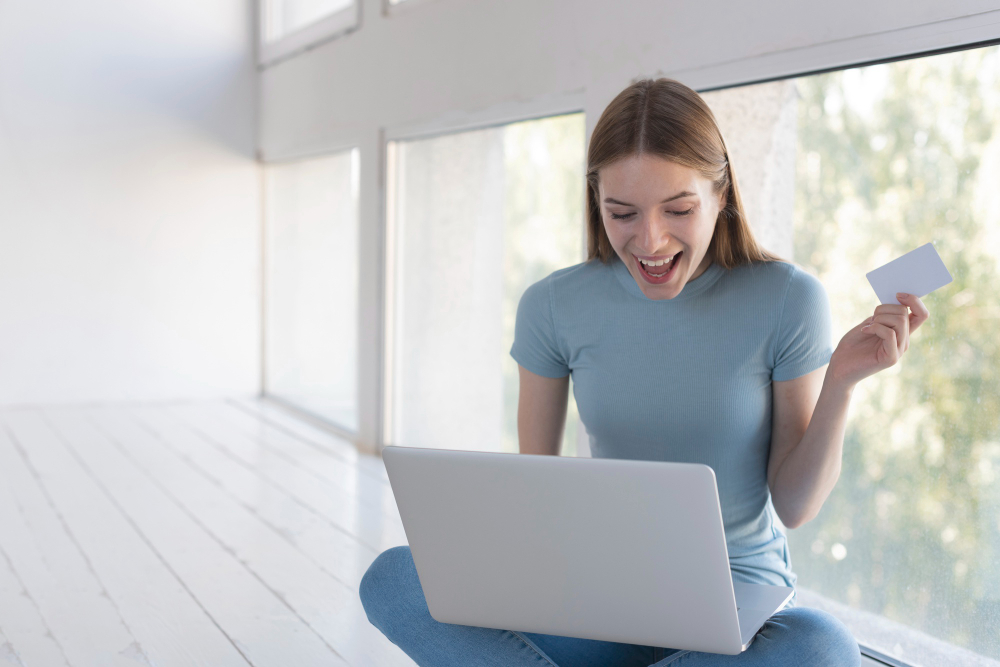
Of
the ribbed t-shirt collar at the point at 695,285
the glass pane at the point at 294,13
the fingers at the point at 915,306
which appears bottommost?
the fingers at the point at 915,306

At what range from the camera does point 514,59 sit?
2.71m

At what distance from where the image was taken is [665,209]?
1.14 metres

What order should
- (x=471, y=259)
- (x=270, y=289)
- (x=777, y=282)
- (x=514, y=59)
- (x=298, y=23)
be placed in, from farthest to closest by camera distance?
(x=270, y=289), (x=298, y=23), (x=471, y=259), (x=514, y=59), (x=777, y=282)

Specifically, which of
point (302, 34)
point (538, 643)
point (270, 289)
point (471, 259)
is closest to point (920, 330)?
point (538, 643)

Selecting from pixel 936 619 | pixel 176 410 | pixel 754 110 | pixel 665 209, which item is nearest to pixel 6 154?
pixel 176 410

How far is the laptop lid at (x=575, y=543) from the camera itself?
82 cm

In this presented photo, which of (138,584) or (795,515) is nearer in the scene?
(795,515)

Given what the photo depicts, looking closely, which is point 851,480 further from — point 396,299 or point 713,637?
point 396,299

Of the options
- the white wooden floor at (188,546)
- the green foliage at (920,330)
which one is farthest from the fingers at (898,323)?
the white wooden floor at (188,546)

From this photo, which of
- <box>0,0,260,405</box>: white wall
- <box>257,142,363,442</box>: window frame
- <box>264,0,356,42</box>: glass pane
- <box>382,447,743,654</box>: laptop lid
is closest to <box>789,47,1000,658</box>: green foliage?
<box>382,447,743,654</box>: laptop lid

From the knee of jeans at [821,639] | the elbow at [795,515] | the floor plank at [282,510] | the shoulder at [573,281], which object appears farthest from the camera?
the floor plank at [282,510]

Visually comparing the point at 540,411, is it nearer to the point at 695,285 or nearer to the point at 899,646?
the point at 695,285

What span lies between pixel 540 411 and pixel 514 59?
165cm

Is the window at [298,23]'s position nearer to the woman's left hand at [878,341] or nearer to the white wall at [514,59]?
the white wall at [514,59]
